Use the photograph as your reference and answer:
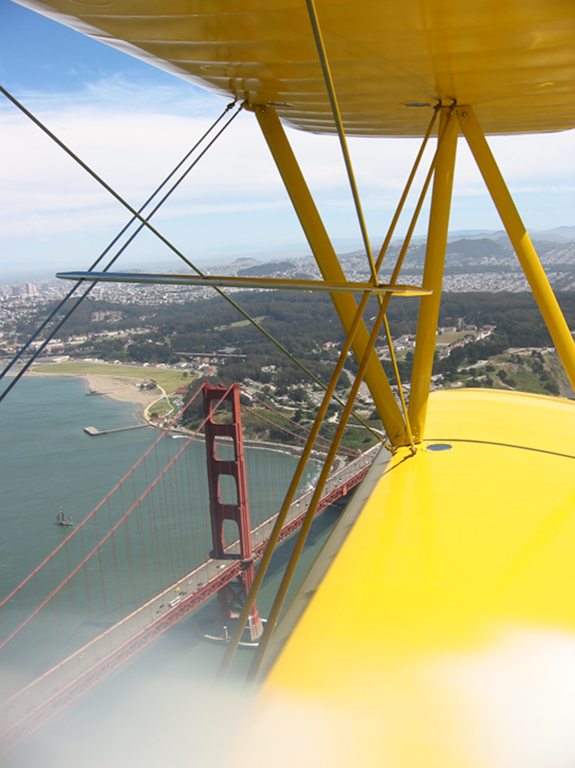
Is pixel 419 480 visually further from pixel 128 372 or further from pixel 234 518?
pixel 128 372

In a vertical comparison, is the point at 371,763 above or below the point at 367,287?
below

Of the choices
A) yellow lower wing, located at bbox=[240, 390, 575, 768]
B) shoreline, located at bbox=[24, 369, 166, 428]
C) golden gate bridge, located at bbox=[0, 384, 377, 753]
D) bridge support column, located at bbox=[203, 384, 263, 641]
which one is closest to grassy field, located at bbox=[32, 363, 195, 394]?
shoreline, located at bbox=[24, 369, 166, 428]

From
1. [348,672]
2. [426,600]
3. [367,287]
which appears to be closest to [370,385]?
[367,287]

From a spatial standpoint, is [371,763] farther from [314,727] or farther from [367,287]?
[367,287]

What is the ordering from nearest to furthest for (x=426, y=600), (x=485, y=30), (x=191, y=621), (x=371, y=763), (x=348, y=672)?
(x=371, y=763), (x=348, y=672), (x=426, y=600), (x=485, y=30), (x=191, y=621)

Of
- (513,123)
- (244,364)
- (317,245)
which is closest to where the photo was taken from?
(317,245)

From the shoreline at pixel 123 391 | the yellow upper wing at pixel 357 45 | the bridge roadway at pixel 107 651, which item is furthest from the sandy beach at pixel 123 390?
the yellow upper wing at pixel 357 45

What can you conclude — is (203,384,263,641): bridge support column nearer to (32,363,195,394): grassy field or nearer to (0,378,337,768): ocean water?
(0,378,337,768): ocean water
